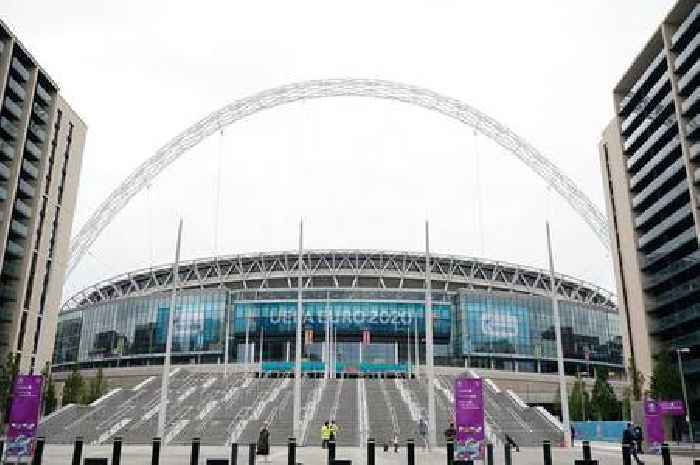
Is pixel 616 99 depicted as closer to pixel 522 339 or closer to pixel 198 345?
pixel 522 339

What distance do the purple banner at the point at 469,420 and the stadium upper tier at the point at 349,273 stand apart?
89283 millimetres

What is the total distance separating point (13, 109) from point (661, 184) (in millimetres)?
80351

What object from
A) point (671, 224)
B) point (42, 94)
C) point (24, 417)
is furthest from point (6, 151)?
point (671, 224)

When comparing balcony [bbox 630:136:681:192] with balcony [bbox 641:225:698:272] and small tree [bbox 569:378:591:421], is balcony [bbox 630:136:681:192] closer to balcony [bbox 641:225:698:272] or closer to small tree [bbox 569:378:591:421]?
balcony [bbox 641:225:698:272]

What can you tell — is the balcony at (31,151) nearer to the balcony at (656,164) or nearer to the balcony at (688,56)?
the balcony at (656,164)

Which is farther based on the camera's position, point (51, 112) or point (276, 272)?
point (276, 272)

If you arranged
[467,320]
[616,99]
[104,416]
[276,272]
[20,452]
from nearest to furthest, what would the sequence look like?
1. [20,452]
2. [104,416]
3. [616,99]
4. [467,320]
5. [276,272]

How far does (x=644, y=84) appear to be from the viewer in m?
78.1

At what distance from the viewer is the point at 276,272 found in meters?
117

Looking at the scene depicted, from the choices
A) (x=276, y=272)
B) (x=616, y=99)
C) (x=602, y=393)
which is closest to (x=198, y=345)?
(x=276, y=272)

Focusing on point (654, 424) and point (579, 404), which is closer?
point (654, 424)

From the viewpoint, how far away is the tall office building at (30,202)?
77.4 metres

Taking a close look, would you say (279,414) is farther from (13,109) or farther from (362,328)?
(13,109)

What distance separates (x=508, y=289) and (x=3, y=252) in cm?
8590
